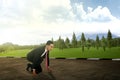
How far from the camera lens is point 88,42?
114 feet

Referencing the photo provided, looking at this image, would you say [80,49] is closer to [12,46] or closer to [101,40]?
[101,40]

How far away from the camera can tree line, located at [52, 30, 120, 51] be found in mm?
33394

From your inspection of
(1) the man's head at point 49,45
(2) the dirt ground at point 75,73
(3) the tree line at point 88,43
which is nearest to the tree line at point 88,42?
(3) the tree line at point 88,43

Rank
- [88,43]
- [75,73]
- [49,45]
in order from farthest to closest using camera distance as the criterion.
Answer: [88,43], [75,73], [49,45]

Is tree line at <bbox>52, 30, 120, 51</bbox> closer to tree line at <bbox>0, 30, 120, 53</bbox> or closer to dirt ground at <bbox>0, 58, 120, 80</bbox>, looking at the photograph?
tree line at <bbox>0, 30, 120, 53</bbox>

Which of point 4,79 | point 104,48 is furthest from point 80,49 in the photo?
point 4,79

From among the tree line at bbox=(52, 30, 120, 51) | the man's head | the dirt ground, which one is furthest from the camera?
the tree line at bbox=(52, 30, 120, 51)

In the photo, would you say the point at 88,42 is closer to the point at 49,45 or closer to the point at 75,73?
the point at 75,73

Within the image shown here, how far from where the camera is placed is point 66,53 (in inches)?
1314

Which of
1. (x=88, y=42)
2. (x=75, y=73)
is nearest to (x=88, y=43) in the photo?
(x=88, y=42)

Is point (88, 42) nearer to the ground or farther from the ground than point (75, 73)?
farther from the ground

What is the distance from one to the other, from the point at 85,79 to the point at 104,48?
24.4 metres

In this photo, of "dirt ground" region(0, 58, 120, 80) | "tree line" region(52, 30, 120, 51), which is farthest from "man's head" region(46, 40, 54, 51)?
"tree line" region(52, 30, 120, 51)

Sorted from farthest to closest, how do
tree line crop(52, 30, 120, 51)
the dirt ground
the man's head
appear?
1. tree line crop(52, 30, 120, 51)
2. the dirt ground
3. the man's head
